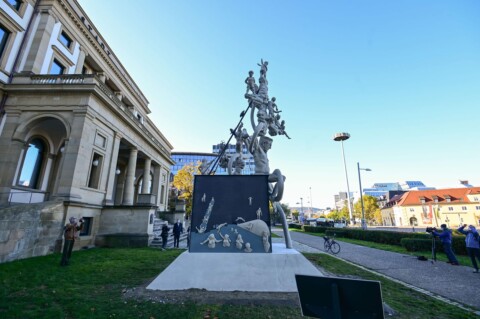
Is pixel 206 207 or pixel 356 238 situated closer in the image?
pixel 206 207

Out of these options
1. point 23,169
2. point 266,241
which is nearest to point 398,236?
point 266,241

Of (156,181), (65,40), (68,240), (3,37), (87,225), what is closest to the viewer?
(68,240)

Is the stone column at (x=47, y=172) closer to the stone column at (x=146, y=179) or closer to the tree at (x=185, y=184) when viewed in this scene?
the stone column at (x=146, y=179)

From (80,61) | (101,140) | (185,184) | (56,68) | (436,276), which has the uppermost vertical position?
(80,61)

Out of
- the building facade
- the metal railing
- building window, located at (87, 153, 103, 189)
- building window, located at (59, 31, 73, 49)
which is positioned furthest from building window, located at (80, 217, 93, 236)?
the building facade

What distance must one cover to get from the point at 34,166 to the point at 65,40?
42.1 ft

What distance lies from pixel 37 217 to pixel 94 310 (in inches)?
395

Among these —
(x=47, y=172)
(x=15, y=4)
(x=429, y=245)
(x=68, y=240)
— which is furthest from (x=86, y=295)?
(x=15, y=4)

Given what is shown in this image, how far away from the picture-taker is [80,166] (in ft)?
50.7

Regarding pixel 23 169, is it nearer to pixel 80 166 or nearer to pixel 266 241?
pixel 80 166

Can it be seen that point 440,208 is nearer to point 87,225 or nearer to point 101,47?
point 87,225

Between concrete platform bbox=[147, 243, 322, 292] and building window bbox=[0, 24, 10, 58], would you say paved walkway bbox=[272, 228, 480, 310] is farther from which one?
building window bbox=[0, 24, 10, 58]

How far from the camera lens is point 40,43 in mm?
18672

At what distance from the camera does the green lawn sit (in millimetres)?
4875
